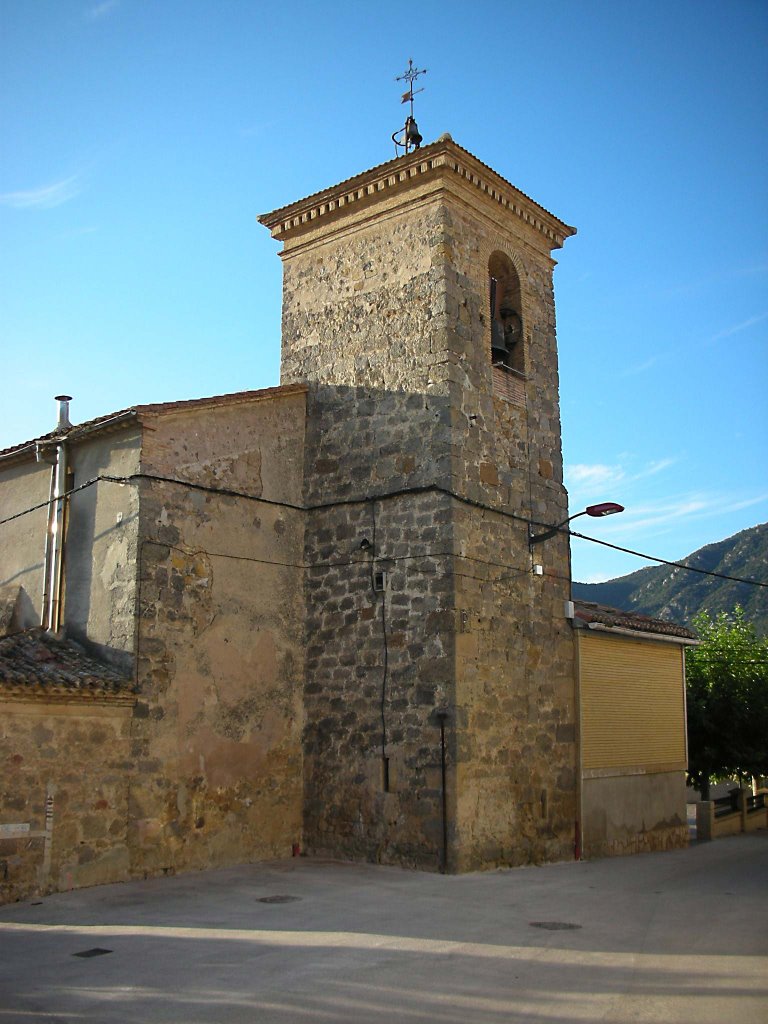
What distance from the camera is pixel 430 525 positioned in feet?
40.5

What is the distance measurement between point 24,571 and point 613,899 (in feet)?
27.5

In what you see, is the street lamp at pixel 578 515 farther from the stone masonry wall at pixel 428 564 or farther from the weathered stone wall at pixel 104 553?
the weathered stone wall at pixel 104 553

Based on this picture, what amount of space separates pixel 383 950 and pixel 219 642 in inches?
206

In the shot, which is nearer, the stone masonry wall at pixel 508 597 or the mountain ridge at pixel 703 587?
the stone masonry wall at pixel 508 597

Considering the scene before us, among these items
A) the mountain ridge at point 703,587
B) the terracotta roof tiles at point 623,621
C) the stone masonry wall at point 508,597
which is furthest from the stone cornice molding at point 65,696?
the mountain ridge at point 703,587

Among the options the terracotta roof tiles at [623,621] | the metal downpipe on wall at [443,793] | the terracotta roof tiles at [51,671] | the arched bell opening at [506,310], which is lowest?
the metal downpipe on wall at [443,793]

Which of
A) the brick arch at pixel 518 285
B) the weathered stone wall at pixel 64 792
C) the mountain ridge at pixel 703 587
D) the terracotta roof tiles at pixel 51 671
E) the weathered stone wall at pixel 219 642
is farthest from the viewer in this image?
the mountain ridge at pixel 703 587

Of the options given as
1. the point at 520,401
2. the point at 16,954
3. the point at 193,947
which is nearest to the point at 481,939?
the point at 193,947

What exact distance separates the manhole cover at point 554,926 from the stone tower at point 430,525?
8.35ft

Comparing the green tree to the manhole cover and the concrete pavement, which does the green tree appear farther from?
the manhole cover

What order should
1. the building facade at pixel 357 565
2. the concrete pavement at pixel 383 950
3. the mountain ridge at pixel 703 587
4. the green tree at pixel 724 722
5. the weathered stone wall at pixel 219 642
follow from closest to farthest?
the concrete pavement at pixel 383 950 → the weathered stone wall at pixel 219 642 → the building facade at pixel 357 565 → the green tree at pixel 724 722 → the mountain ridge at pixel 703 587

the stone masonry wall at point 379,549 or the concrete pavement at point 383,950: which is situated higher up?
the stone masonry wall at point 379,549

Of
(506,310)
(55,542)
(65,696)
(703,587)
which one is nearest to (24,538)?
(55,542)

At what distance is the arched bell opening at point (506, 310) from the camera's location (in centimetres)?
1409
